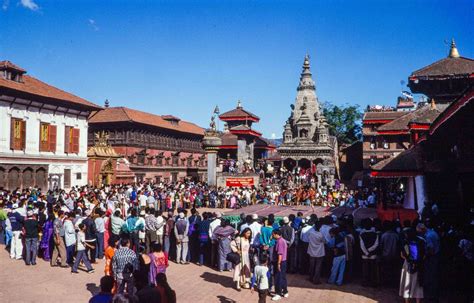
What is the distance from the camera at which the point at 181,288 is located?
1013cm

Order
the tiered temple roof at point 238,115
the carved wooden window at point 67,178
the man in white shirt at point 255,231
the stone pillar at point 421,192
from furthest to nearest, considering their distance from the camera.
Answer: the tiered temple roof at point 238,115 → the carved wooden window at point 67,178 → the stone pillar at point 421,192 → the man in white shirt at point 255,231

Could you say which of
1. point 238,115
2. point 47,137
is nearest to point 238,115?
point 238,115

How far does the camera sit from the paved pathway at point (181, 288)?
30.4 feet

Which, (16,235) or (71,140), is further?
(71,140)

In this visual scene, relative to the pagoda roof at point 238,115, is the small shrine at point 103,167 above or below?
below

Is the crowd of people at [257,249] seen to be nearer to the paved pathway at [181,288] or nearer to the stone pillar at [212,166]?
the paved pathway at [181,288]

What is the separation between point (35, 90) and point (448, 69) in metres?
27.3

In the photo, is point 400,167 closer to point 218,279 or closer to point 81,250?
point 218,279

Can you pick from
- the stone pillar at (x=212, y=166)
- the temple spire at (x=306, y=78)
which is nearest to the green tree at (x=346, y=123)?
the temple spire at (x=306, y=78)

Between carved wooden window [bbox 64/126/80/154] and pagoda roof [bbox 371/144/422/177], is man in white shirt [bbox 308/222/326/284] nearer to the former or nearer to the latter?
pagoda roof [bbox 371/144/422/177]

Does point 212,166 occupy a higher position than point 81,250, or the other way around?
point 212,166

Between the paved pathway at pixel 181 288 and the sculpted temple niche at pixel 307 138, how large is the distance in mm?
37354

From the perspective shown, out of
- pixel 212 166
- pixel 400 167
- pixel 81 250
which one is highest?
pixel 212 166

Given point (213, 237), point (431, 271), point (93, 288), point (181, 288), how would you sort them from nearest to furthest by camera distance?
point (431, 271)
point (93, 288)
point (181, 288)
point (213, 237)
